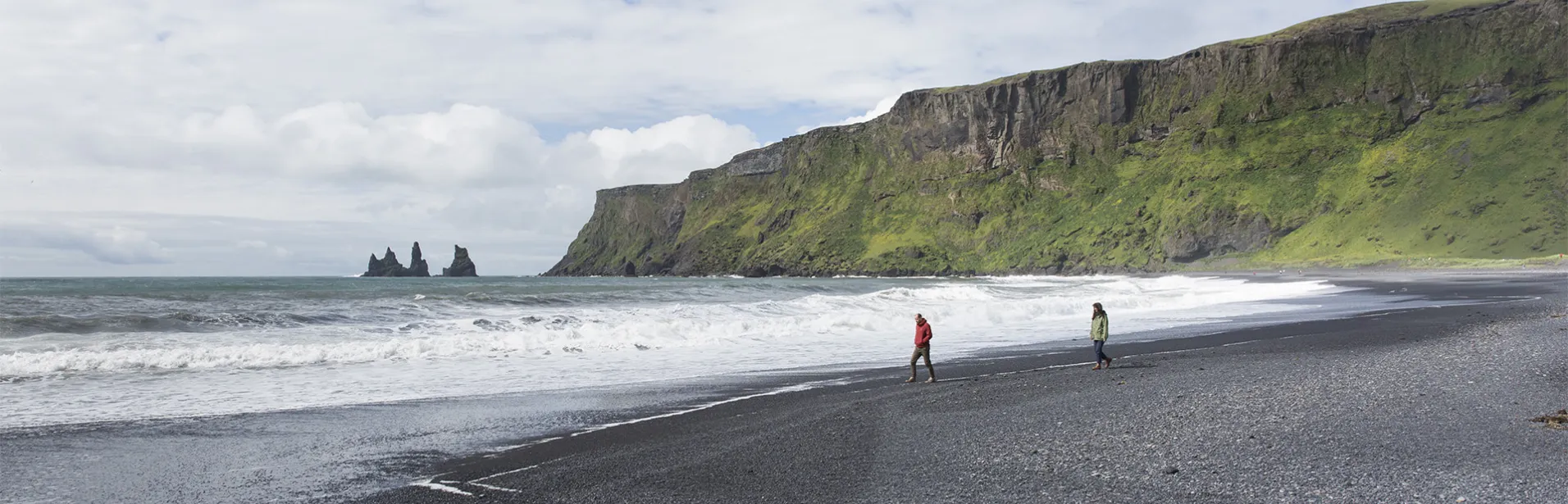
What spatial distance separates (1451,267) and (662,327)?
8364cm

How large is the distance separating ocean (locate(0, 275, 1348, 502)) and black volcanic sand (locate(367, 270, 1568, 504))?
1.93 meters

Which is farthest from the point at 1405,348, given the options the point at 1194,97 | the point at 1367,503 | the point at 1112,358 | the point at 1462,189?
the point at 1194,97

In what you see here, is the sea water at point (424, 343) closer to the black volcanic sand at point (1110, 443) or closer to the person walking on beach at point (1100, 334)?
the person walking on beach at point (1100, 334)

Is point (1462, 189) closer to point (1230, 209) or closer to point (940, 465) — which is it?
point (1230, 209)

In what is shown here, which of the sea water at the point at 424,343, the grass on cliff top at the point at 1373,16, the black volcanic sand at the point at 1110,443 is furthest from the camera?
the grass on cliff top at the point at 1373,16

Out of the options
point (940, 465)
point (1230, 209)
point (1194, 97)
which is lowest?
point (940, 465)

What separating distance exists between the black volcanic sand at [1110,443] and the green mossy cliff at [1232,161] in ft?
344

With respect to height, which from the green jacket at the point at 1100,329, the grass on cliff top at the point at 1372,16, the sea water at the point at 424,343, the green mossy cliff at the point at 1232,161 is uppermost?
the grass on cliff top at the point at 1372,16

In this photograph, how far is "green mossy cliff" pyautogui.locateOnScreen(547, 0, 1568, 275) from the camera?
112m

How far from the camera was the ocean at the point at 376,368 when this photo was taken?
10.5 m

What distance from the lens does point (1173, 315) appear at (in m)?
35.8

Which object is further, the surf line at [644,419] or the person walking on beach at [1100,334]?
the person walking on beach at [1100,334]

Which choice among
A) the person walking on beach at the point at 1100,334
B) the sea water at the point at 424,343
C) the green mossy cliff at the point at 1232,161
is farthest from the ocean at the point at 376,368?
the green mossy cliff at the point at 1232,161

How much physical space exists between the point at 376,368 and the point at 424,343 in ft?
10.3
